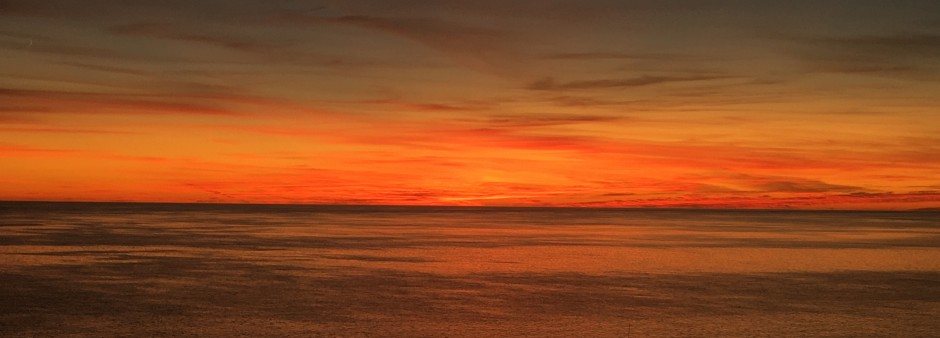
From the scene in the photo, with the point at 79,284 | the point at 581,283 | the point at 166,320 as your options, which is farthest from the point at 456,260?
the point at 166,320

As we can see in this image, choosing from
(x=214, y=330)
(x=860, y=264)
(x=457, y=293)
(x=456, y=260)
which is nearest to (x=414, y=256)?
(x=456, y=260)

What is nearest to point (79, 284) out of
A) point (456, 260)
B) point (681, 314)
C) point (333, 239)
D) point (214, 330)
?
point (214, 330)

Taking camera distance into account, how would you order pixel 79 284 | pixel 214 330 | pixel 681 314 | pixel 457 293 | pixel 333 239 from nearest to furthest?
pixel 214 330 → pixel 681 314 → pixel 457 293 → pixel 79 284 → pixel 333 239

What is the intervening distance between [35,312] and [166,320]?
7.16 ft

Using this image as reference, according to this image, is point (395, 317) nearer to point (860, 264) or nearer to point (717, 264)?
point (717, 264)

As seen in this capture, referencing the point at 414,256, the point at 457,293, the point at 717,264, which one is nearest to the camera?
the point at 457,293

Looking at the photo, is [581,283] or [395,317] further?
[581,283]

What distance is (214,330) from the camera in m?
11.4

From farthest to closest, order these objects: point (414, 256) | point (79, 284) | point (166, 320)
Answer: point (414, 256) → point (79, 284) → point (166, 320)

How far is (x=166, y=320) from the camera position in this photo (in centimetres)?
1218

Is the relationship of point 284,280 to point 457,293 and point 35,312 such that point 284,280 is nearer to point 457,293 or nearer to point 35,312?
point 457,293

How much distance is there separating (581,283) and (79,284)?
9161 mm

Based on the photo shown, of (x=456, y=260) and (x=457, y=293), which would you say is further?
(x=456, y=260)

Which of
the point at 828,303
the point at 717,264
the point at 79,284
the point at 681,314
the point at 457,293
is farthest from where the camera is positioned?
the point at 717,264
